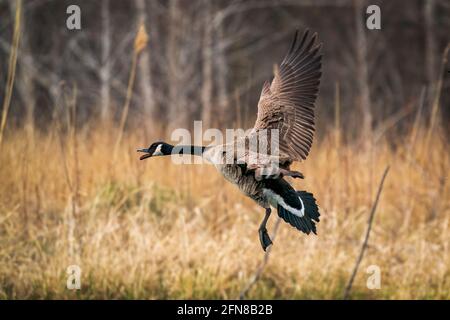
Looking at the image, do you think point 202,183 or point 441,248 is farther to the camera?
point 202,183

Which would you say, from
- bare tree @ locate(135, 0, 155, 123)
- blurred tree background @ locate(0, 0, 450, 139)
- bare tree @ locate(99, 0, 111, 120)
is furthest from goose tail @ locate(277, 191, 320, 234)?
bare tree @ locate(99, 0, 111, 120)

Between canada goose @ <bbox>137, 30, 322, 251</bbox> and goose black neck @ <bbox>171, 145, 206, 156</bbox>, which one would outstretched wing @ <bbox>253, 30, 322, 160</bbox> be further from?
goose black neck @ <bbox>171, 145, 206, 156</bbox>

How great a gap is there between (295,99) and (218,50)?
8437 mm

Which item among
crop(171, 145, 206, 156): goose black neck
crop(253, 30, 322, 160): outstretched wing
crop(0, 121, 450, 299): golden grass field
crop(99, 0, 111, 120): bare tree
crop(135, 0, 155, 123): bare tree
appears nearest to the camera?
crop(171, 145, 206, 156): goose black neck

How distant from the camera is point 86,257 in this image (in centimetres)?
447

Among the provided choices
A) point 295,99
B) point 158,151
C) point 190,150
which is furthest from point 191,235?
point 190,150

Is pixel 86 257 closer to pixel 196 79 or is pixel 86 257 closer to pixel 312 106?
pixel 312 106

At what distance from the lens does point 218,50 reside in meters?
11.6

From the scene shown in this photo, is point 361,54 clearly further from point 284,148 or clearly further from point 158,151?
point 158,151

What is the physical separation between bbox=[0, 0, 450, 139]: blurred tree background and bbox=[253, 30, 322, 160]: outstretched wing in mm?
7626

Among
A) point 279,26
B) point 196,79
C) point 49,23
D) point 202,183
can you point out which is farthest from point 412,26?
point 202,183

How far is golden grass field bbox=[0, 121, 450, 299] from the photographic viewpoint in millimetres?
4418

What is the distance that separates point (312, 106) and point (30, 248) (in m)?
2.43

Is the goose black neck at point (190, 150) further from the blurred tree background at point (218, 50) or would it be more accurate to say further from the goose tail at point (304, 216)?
the blurred tree background at point (218, 50)
